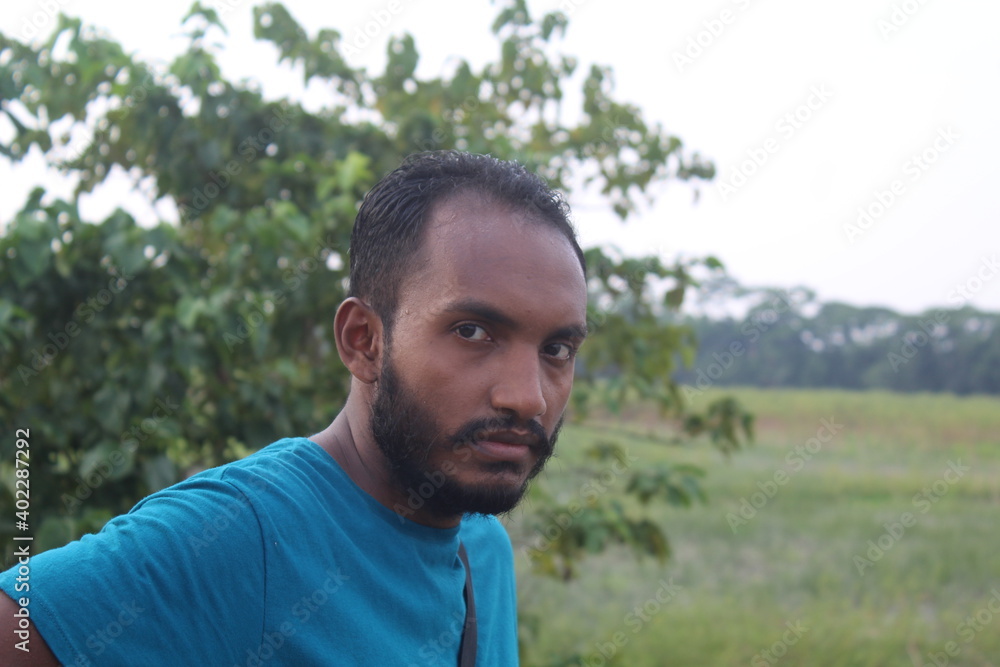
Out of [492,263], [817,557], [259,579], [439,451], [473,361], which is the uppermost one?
[492,263]

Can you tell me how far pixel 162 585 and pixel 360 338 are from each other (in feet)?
1.45

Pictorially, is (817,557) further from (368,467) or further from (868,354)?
(368,467)

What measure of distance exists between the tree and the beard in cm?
117

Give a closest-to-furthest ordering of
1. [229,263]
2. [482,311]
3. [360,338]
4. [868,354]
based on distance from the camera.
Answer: [482,311] < [360,338] < [229,263] < [868,354]

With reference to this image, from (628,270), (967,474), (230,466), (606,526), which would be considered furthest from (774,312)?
(967,474)

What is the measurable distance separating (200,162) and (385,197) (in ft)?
6.05

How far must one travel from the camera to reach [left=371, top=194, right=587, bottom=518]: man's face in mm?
1127

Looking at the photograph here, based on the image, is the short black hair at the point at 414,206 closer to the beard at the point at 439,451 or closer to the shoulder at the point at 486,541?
the beard at the point at 439,451

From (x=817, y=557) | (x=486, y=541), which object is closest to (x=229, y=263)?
(x=486, y=541)

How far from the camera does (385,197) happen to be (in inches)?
50.4

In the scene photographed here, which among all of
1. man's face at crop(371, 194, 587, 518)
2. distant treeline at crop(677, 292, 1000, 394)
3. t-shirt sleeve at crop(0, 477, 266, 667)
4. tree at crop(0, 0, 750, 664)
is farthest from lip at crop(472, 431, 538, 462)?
distant treeline at crop(677, 292, 1000, 394)

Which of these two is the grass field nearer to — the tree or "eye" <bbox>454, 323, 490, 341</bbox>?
the tree

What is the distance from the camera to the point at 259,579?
0.99m

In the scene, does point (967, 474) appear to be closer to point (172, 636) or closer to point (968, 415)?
point (968, 415)
